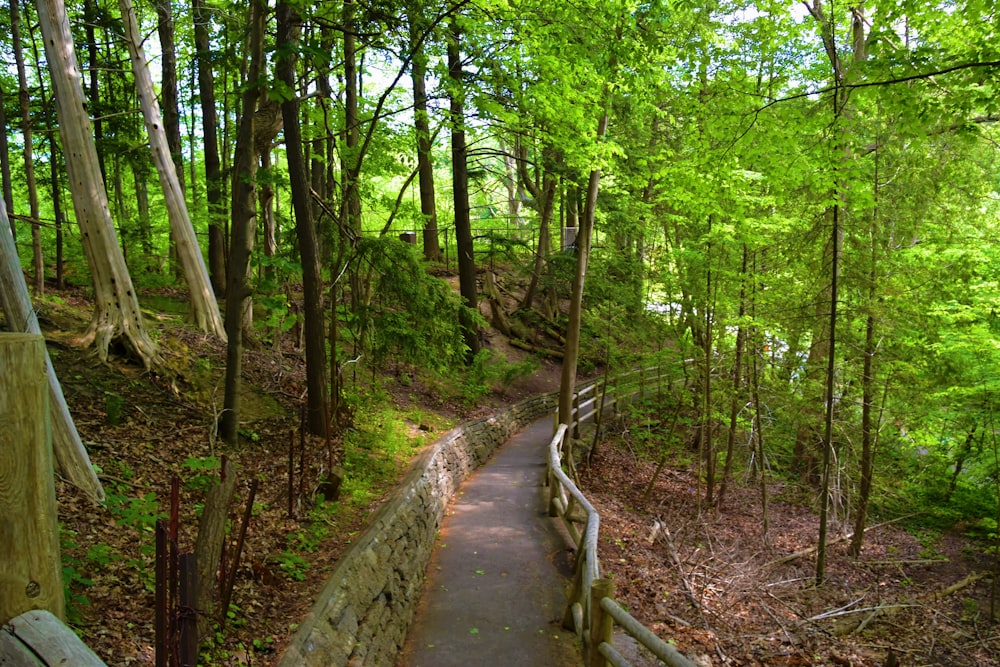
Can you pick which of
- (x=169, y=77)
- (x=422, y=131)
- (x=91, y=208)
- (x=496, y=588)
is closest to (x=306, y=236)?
(x=91, y=208)

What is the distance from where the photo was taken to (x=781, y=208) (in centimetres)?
1202

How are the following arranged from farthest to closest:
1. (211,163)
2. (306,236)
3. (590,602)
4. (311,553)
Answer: (211,163), (306,236), (311,553), (590,602)

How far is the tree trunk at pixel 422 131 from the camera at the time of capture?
29.1 ft

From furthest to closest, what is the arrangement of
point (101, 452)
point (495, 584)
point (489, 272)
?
point (489, 272) → point (495, 584) → point (101, 452)

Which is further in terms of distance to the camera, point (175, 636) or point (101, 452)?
point (101, 452)

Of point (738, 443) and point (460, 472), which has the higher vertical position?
point (460, 472)

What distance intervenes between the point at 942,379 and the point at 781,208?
505 cm

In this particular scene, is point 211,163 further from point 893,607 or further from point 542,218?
point 893,607

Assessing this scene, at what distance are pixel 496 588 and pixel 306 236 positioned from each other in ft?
17.8

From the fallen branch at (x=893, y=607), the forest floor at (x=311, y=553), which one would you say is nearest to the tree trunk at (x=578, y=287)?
the forest floor at (x=311, y=553)

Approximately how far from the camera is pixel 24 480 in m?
1.88

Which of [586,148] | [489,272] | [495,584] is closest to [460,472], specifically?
[495,584]

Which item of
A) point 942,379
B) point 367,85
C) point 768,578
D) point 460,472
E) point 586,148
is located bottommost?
point 768,578

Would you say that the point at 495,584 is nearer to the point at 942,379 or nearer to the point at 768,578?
the point at 768,578
